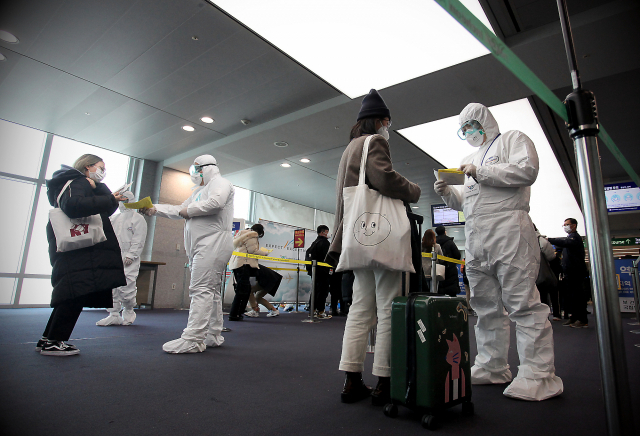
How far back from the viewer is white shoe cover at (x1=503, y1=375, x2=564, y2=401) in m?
1.78

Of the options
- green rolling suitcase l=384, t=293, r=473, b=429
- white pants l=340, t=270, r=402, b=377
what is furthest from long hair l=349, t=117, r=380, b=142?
green rolling suitcase l=384, t=293, r=473, b=429

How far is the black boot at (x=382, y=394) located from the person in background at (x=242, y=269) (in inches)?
167

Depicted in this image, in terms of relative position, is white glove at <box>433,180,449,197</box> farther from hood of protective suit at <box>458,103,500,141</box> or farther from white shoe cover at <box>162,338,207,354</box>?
white shoe cover at <box>162,338,207,354</box>

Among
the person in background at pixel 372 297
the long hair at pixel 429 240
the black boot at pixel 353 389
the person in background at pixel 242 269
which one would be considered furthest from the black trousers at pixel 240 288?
the black boot at pixel 353 389

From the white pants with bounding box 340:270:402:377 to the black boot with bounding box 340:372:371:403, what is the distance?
0.15 feet

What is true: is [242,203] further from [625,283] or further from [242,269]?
[625,283]

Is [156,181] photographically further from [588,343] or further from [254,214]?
[588,343]

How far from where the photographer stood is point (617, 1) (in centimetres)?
361

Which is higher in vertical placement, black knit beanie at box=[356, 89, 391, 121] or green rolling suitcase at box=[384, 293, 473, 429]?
black knit beanie at box=[356, 89, 391, 121]

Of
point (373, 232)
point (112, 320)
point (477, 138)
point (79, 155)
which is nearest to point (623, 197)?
A: point (477, 138)

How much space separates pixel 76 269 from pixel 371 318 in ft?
6.98

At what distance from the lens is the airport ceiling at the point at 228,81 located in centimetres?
401

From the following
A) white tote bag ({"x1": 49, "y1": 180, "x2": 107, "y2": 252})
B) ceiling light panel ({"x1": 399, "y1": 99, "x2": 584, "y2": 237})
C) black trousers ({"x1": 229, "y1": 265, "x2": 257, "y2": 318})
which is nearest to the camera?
white tote bag ({"x1": 49, "y1": 180, "x2": 107, "y2": 252})

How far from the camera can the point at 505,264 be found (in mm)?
1935
